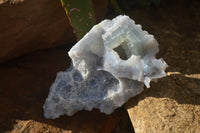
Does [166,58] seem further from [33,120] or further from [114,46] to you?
[33,120]

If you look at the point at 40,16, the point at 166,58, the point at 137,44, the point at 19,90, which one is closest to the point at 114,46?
the point at 137,44

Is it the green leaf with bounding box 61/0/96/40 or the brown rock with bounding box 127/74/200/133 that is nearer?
the brown rock with bounding box 127/74/200/133

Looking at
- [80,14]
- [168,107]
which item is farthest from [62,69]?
[168,107]

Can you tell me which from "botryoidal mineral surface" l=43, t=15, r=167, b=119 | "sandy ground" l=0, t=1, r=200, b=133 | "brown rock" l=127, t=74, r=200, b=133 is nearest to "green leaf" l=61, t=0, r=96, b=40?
"botryoidal mineral surface" l=43, t=15, r=167, b=119

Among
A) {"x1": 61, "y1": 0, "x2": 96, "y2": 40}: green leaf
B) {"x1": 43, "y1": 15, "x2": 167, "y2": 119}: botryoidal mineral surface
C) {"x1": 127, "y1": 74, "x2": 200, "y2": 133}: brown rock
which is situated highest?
{"x1": 61, "y1": 0, "x2": 96, "y2": 40}: green leaf

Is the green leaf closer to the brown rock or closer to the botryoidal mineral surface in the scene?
the botryoidal mineral surface
